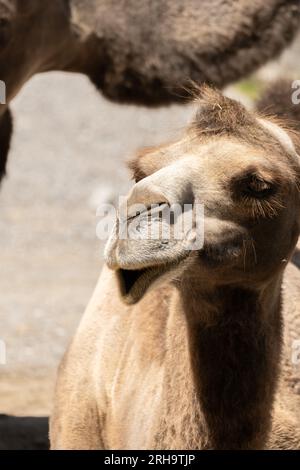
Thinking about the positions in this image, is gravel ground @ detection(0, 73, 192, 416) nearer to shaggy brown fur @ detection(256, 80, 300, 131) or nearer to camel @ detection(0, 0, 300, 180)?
camel @ detection(0, 0, 300, 180)

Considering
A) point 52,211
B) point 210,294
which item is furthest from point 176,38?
point 52,211

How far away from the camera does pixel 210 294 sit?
2980mm

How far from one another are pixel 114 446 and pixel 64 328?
4.46 m

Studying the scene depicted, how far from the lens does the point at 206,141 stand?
2.88 m

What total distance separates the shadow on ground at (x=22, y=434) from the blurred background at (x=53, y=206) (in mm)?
936

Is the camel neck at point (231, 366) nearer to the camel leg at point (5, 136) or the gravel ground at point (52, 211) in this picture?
the gravel ground at point (52, 211)

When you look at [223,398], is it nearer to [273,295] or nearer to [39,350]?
[273,295]

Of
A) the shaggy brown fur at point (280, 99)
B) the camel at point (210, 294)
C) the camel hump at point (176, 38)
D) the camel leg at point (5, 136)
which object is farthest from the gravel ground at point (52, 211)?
the shaggy brown fur at point (280, 99)

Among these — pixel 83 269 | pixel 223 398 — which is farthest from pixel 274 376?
pixel 83 269

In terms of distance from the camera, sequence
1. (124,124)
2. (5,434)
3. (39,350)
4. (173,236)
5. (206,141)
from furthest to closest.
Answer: (124,124) → (39,350) → (5,434) → (206,141) → (173,236)

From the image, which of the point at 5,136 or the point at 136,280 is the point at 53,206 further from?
the point at 136,280

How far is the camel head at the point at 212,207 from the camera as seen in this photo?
2.68 m

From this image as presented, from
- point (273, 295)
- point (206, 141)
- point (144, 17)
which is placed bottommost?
point (273, 295)

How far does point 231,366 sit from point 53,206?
29.1 ft
